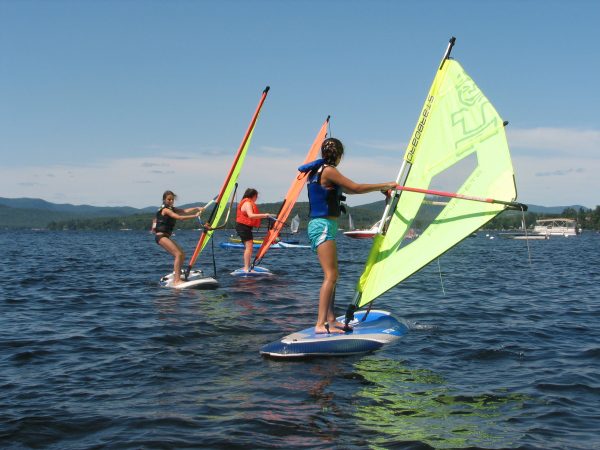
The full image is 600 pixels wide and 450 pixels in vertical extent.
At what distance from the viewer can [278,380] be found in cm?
735

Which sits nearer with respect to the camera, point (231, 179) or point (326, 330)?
point (326, 330)

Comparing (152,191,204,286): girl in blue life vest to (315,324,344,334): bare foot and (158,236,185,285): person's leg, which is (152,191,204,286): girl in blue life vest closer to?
(158,236,185,285): person's leg

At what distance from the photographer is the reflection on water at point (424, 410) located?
5691mm

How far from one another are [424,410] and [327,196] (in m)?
3.16

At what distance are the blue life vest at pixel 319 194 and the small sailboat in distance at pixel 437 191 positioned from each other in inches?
28.6

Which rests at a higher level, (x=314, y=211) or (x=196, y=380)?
(x=314, y=211)

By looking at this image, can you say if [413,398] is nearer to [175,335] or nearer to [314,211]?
[314,211]

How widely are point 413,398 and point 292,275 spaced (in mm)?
14646

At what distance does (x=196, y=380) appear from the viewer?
7.38 m

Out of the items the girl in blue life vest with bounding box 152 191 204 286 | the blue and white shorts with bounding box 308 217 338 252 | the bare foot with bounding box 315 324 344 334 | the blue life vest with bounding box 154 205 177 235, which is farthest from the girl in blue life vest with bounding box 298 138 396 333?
the blue life vest with bounding box 154 205 177 235

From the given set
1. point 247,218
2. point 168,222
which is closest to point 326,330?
point 168,222

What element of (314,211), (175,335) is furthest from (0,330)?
(314,211)

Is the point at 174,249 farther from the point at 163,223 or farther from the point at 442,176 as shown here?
the point at 442,176

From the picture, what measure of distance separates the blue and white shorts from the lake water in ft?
5.55
